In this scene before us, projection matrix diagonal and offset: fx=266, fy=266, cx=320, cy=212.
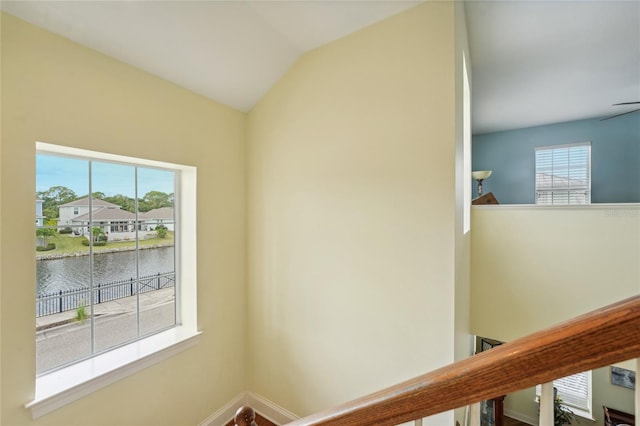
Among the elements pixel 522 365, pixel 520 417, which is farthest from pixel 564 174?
pixel 522 365

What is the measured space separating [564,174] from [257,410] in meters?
5.37

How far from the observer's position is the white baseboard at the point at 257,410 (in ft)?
7.32

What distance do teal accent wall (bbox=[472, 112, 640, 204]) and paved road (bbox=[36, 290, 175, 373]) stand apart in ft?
17.0

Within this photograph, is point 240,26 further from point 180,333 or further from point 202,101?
point 180,333

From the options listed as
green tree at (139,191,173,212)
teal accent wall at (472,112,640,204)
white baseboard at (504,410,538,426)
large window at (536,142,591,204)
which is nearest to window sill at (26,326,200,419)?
green tree at (139,191,173,212)

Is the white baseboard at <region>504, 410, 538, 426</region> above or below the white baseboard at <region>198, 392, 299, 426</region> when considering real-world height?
below

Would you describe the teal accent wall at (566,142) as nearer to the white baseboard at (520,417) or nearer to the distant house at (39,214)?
the white baseboard at (520,417)

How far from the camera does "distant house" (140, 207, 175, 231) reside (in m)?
2.01

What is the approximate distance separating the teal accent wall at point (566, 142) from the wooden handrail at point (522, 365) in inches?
204

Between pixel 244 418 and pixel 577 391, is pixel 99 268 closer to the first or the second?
pixel 244 418

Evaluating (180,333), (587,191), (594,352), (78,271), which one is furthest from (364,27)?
(587,191)

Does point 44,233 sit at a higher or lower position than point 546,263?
higher

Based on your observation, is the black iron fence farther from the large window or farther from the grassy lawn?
the large window

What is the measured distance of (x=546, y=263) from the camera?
7.73ft
